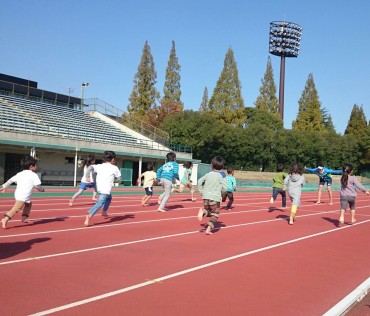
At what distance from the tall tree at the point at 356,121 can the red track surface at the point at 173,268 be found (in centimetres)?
7230

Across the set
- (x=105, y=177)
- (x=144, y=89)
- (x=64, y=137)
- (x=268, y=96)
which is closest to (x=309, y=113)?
(x=268, y=96)

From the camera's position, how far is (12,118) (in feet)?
103

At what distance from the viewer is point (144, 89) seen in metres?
57.4

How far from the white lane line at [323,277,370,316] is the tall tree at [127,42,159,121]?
51.1 metres

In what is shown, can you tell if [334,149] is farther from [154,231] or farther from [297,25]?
[154,231]

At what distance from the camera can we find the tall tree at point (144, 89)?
187 feet

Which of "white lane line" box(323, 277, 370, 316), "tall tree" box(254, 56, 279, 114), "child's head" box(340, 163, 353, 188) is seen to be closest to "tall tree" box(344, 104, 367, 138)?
"tall tree" box(254, 56, 279, 114)

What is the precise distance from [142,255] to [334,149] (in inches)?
2289

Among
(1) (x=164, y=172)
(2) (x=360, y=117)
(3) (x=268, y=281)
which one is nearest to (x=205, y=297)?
(3) (x=268, y=281)

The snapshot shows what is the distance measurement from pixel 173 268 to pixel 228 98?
53.3 m

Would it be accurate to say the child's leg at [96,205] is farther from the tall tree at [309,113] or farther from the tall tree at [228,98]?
the tall tree at [309,113]

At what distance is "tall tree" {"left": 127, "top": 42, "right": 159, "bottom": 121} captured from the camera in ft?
187

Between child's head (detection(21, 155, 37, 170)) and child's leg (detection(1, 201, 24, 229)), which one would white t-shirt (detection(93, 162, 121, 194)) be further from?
child's leg (detection(1, 201, 24, 229))

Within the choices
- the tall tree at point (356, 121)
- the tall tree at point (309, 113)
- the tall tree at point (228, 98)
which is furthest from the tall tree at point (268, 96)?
the tall tree at point (356, 121)
